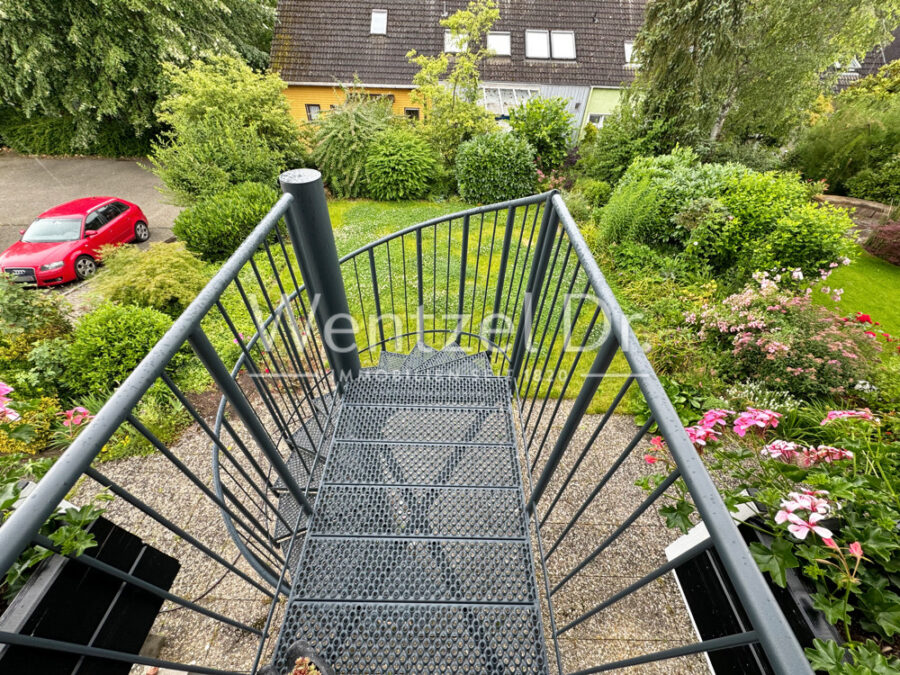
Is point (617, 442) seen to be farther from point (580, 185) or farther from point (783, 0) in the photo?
point (783, 0)

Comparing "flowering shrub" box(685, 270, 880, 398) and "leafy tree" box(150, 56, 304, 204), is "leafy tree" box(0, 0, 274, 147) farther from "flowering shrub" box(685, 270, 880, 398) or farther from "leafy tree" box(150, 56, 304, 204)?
"flowering shrub" box(685, 270, 880, 398)

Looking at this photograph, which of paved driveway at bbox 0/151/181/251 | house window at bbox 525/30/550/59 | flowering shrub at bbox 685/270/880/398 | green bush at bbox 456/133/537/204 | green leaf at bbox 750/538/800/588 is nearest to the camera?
green leaf at bbox 750/538/800/588

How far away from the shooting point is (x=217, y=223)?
21.1ft

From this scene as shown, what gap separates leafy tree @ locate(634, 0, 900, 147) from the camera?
6953 millimetres

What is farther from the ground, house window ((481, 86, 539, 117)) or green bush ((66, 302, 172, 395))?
house window ((481, 86, 539, 117))

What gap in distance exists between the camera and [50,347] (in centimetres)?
385

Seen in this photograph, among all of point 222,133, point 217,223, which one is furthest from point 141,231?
point 217,223

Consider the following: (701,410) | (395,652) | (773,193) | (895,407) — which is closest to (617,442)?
(701,410)

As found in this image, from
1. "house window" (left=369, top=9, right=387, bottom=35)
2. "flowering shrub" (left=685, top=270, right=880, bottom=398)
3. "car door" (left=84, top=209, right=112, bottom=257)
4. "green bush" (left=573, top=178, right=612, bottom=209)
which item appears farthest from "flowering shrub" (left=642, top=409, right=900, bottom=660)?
"house window" (left=369, top=9, right=387, bottom=35)

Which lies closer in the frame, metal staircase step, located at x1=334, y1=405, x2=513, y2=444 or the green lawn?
metal staircase step, located at x1=334, y1=405, x2=513, y2=444

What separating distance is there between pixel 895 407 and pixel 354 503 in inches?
174

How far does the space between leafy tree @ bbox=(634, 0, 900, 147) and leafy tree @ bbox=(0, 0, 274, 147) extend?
11865 millimetres

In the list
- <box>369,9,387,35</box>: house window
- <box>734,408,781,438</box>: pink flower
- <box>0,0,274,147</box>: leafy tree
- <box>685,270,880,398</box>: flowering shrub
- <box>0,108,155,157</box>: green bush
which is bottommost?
<box>685,270,880,398</box>: flowering shrub

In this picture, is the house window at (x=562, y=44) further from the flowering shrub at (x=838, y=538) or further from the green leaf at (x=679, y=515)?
the green leaf at (x=679, y=515)
